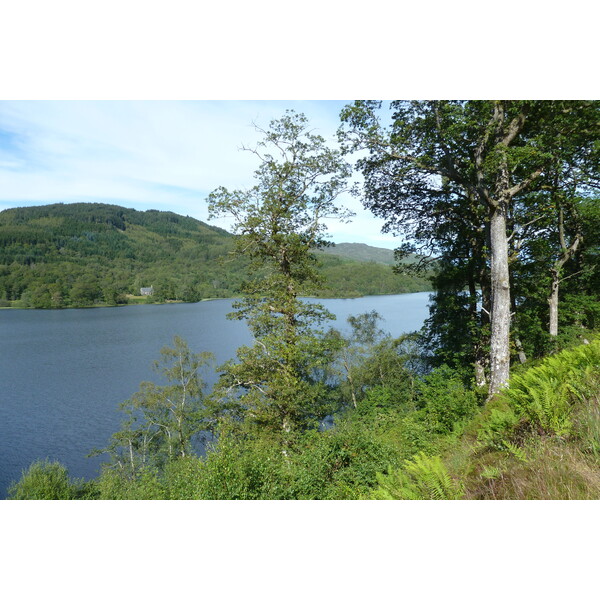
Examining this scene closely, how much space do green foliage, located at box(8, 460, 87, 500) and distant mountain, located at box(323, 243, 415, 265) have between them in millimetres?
13654

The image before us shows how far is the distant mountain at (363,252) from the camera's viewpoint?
26.1ft

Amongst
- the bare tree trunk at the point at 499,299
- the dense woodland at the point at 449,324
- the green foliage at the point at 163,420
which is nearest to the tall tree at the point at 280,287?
the dense woodland at the point at 449,324

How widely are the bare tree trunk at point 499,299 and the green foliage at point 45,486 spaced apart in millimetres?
15554

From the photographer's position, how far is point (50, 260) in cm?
1603

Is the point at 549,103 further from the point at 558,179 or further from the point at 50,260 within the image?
the point at 50,260

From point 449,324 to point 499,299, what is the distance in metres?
2.97

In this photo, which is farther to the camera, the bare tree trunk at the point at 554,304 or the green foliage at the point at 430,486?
the bare tree trunk at the point at 554,304

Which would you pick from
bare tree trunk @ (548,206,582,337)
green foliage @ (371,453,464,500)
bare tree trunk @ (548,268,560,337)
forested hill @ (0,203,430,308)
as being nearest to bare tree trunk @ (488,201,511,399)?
green foliage @ (371,453,464,500)

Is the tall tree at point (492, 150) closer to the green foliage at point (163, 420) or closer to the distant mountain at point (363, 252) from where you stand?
the distant mountain at point (363, 252)

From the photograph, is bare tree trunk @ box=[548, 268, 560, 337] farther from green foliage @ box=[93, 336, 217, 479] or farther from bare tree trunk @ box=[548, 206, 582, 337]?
green foliage @ box=[93, 336, 217, 479]

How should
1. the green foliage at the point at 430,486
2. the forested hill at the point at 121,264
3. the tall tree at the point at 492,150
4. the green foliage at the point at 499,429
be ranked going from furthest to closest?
1. the forested hill at the point at 121,264
2. the tall tree at the point at 492,150
3. the green foliage at the point at 499,429
4. the green foliage at the point at 430,486

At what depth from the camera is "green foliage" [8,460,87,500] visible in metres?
12.3
